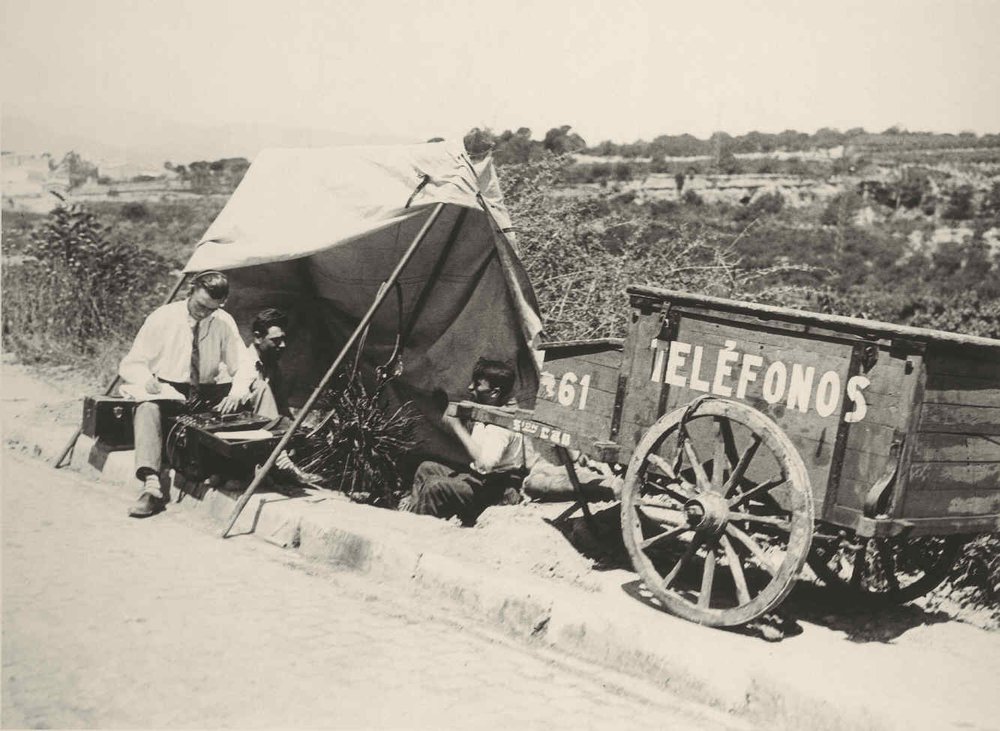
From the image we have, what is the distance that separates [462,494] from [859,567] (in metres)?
2.56

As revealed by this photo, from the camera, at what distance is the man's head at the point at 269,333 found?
738 cm

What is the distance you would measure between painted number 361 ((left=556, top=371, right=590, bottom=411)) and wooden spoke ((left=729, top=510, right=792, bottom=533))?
3.55 feet

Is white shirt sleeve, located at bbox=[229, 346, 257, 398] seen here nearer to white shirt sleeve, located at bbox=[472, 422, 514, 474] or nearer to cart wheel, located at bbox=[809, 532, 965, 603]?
white shirt sleeve, located at bbox=[472, 422, 514, 474]

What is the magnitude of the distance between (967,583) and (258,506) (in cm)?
431

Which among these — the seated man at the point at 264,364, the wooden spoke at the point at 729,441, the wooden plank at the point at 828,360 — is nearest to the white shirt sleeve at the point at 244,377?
the seated man at the point at 264,364

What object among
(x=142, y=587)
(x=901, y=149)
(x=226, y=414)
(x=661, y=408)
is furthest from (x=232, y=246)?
(x=901, y=149)

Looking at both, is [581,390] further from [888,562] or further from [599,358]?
[888,562]

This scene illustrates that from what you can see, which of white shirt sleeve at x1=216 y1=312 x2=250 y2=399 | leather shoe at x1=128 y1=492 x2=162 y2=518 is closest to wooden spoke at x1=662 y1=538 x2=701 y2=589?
leather shoe at x1=128 y1=492 x2=162 y2=518

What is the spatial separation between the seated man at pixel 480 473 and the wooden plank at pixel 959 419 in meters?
2.90

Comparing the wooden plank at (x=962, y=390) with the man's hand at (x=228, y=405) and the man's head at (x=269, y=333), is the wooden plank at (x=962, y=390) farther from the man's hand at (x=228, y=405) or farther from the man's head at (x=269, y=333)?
the man's head at (x=269, y=333)

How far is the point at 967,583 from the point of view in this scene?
5199 mm

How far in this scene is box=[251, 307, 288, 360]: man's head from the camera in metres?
7.38

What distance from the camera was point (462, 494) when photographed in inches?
249

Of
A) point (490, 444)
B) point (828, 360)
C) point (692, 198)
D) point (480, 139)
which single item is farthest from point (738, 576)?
point (692, 198)
